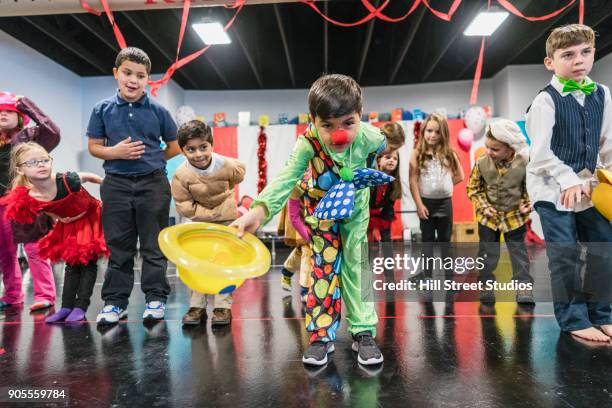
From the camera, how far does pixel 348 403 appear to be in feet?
3.90

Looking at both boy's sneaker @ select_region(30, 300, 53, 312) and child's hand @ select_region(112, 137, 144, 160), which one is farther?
boy's sneaker @ select_region(30, 300, 53, 312)

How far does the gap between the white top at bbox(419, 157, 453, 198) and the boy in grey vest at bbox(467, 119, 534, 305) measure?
0.84 feet

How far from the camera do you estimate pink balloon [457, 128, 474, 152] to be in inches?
270

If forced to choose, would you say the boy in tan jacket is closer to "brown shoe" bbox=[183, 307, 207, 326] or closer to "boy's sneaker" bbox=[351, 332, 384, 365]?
"brown shoe" bbox=[183, 307, 207, 326]

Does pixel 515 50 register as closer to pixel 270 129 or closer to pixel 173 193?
pixel 270 129

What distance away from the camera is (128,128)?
2.22m

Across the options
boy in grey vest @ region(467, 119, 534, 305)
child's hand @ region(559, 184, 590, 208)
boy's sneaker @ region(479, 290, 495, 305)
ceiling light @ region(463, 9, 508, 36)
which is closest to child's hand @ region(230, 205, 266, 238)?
child's hand @ region(559, 184, 590, 208)

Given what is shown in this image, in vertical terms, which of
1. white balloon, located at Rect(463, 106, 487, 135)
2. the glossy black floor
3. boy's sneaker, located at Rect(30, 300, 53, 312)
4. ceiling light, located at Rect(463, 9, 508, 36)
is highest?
ceiling light, located at Rect(463, 9, 508, 36)

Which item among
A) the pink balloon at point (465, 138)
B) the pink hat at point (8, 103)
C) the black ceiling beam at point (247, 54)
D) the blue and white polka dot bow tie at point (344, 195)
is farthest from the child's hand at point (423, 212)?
the pink balloon at point (465, 138)

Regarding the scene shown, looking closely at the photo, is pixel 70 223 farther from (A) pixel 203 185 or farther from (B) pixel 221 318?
(B) pixel 221 318

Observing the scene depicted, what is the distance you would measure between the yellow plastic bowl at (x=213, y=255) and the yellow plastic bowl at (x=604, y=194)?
4.25 feet

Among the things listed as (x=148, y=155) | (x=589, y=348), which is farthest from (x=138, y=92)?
(x=589, y=348)

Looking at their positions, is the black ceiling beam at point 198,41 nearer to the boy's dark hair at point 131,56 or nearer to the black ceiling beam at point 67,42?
the black ceiling beam at point 67,42

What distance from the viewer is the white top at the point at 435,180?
2.91 meters
